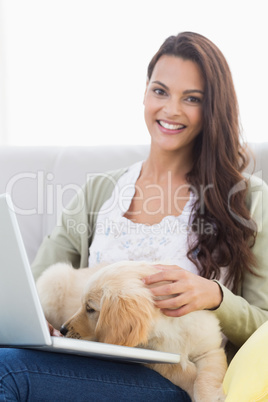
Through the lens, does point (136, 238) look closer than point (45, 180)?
Yes

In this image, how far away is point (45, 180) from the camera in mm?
2008

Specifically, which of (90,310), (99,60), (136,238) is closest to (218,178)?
(136,238)

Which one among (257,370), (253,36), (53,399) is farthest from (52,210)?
(253,36)

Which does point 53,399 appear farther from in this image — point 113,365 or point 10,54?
point 10,54

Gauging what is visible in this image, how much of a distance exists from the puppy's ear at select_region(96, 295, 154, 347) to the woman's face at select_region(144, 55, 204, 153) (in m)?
0.70

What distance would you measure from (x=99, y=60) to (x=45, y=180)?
1273 mm

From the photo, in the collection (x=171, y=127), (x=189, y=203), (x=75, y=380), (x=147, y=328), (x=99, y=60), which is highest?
(x=99, y=60)

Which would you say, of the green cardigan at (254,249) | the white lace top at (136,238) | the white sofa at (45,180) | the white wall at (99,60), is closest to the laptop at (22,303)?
the green cardigan at (254,249)

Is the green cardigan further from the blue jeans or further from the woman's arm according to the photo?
the blue jeans

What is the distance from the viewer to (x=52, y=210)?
200 cm

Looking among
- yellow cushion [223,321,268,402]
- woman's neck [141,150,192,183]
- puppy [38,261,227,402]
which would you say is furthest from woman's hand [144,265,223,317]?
woman's neck [141,150,192,183]

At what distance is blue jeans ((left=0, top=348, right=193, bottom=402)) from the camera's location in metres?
1.10

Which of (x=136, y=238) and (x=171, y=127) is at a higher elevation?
(x=171, y=127)

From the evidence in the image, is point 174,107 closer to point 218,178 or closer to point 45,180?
point 218,178
